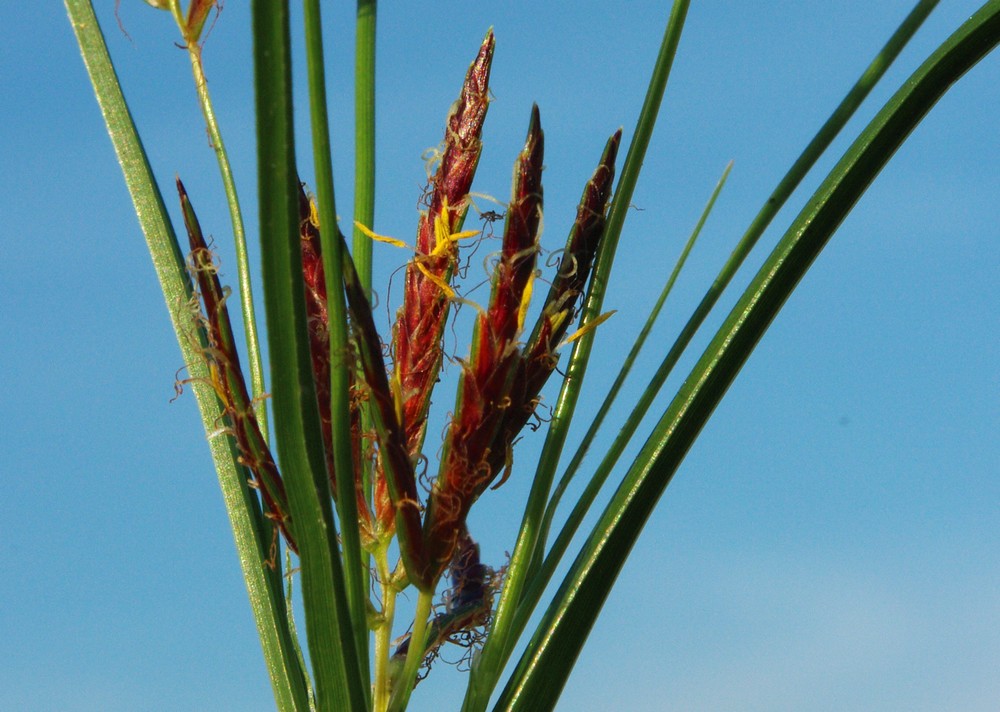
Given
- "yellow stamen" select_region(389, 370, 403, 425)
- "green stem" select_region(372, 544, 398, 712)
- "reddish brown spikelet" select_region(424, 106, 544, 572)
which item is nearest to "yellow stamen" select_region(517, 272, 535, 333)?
"reddish brown spikelet" select_region(424, 106, 544, 572)

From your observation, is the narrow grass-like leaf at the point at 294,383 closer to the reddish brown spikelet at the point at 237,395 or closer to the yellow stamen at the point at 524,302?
the reddish brown spikelet at the point at 237,395

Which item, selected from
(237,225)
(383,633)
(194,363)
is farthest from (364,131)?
(383,633)

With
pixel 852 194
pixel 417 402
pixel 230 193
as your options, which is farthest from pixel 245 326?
pixel 852 194

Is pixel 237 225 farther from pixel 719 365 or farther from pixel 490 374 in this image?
pixel 719 365

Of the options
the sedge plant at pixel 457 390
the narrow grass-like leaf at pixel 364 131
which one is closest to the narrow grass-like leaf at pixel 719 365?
the sedge plant at pixel 457 390

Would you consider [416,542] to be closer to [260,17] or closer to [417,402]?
[417,402]

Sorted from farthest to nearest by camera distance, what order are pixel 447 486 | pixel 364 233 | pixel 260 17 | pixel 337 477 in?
pixel 364 233
pixel 447 486
pixel 337 477
pixel 260 17
